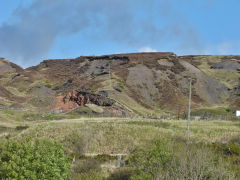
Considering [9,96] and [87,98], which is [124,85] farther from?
Answer: [9,96]

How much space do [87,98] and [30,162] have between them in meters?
70.6

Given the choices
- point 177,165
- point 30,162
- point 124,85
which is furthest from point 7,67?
point 177,165

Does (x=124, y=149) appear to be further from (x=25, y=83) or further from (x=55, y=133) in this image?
(x=25, y=83)

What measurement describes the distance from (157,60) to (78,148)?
92.6 metres

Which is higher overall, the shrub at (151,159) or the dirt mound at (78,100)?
the dirt mound at (78,100)

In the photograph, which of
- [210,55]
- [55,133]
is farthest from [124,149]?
[210,55]

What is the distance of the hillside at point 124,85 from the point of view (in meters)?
89.5

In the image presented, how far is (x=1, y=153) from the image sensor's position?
18.3m

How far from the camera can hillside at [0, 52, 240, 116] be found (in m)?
89.5

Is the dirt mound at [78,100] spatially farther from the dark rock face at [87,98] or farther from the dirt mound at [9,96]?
the dirt mound at [9,96]

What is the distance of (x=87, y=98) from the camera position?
87562mm

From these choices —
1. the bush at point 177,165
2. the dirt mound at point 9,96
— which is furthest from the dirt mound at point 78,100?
the bush at point 177,165

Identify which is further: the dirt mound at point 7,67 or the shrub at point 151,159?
the dirt mound at point 7,67

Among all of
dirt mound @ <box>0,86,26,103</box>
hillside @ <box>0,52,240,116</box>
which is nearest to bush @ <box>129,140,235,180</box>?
hillside @ <box>0,52,240,116</box>
